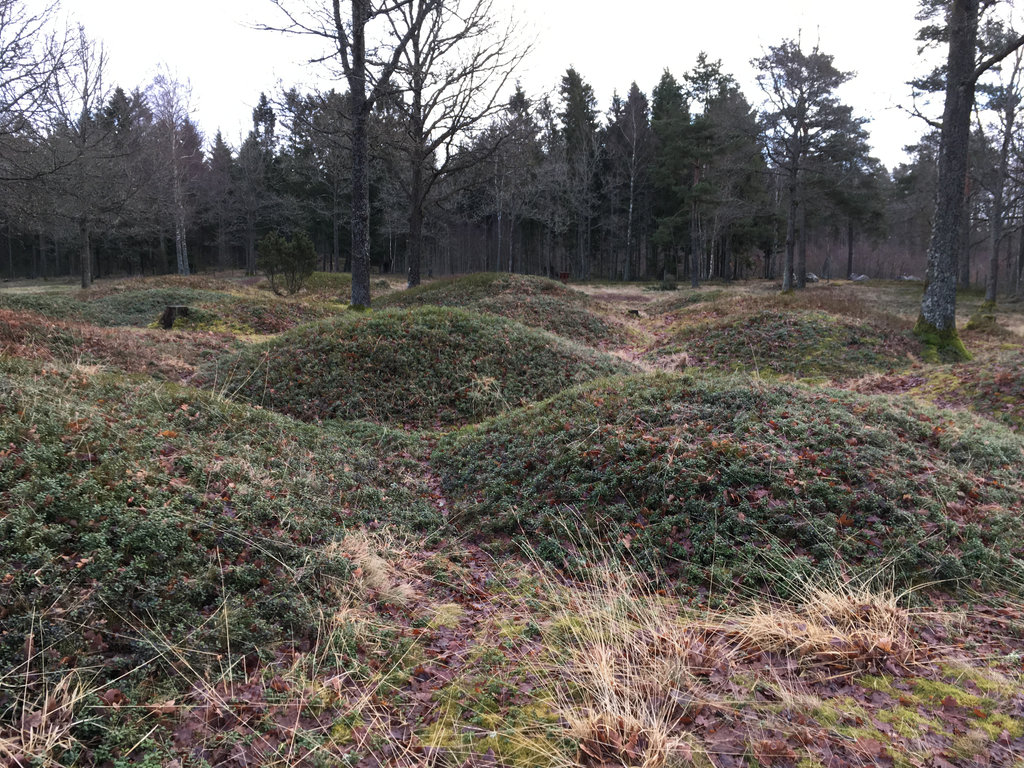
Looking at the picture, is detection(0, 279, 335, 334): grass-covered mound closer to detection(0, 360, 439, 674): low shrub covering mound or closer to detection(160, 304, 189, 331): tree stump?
detection(160, 304, 189, 331): tree stump

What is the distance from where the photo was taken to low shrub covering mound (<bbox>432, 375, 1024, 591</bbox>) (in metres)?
3.95

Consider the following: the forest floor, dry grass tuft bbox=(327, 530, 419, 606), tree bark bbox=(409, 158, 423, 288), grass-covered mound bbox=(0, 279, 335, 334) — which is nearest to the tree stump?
grass-covered mound bbox=(0, 279, 335, 334)

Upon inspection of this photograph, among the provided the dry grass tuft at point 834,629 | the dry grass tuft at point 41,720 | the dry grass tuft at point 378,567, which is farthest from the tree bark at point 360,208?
the dry grass tuft at point 834,629

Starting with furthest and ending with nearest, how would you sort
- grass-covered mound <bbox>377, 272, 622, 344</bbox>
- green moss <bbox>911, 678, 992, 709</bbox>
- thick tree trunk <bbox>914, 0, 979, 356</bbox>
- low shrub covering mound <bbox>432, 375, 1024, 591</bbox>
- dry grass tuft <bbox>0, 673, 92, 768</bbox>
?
1. grass-covered mound <bbox>377, 272, 622, 344</bbox>
2. thick tree trunk <bbox>914, 0, 979, 356</bbox>
3. low shrub covering mound <bbox>432, 375, 1024, 591</bbox>
4. green moss <bbox>911, 678, 992, 709</bbox>
5. dry grass tuft <bbox>0, 673, 92, 768</bbox>

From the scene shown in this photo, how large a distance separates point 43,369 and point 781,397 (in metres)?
7.33

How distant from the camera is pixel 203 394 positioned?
6.40 metres

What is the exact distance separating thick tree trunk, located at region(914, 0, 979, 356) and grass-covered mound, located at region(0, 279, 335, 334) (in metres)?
14.7

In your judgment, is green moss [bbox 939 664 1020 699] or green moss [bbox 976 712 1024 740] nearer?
green moss [bbox 976 712 1024 740]

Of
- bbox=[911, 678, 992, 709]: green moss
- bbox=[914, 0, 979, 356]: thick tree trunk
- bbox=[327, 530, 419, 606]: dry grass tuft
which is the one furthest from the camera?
bbox=[914, 0, 979, 356]: thick tree trunk

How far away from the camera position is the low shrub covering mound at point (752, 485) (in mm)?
3947

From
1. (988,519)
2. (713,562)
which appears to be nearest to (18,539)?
(713,562)

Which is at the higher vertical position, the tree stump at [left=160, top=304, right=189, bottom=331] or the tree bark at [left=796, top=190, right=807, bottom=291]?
the tree bark at [left=796, top=190, right=807, bottom=291]

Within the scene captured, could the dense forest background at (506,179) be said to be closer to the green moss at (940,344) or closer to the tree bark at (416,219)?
the tree bark at (416,219)

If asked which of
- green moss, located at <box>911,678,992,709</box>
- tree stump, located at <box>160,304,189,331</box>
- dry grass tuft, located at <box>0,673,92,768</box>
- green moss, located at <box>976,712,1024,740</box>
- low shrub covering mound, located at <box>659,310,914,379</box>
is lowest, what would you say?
green moss, located at <box>911,678,992,709</box>
